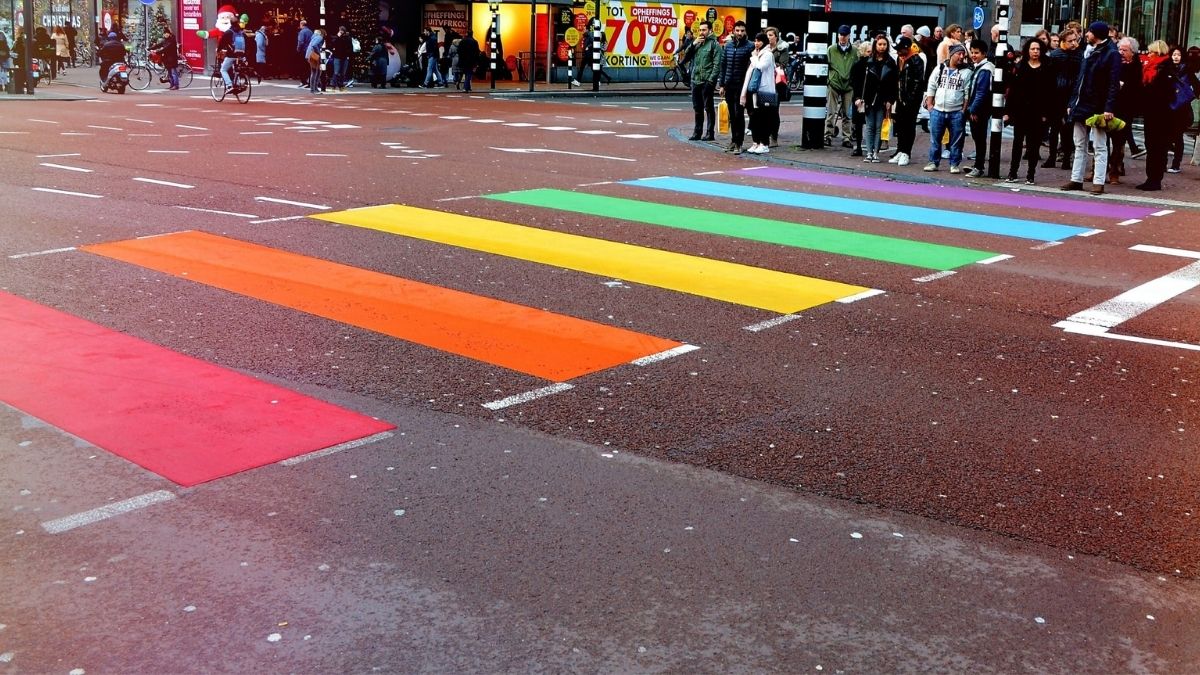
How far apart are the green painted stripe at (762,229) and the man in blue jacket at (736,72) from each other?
606cm

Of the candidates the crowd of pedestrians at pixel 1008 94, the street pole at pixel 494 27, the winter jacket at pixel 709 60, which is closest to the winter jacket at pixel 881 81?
the crowd of pedestrians at pixel 1008 94

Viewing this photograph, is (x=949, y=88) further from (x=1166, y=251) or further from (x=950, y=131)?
(x=1166, y=251)

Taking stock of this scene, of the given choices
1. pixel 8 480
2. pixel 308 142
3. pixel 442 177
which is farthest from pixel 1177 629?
pixel 308 142

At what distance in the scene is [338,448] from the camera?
19.4ft

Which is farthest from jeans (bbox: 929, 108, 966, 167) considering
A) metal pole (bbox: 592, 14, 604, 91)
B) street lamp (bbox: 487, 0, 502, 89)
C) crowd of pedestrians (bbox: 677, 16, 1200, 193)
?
street lamp (bbox: 487, 0, 502, 89)

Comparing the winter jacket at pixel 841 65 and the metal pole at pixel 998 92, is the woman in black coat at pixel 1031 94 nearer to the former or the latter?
the metal pole at pixel 998 92

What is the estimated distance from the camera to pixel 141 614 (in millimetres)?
4227

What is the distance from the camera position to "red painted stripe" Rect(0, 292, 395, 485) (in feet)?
19.2

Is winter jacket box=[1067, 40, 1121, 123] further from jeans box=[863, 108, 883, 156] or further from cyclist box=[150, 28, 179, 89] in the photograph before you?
cyclist box=[150, 28, 179, 89]

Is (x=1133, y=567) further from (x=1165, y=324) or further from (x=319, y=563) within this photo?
(x=1165, y=324)

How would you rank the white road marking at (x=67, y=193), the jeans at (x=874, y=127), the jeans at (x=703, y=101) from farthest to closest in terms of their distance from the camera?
the jeans at (x=703, y=101), the jeans at (x=874, y=127), the white road marking at (x=67, y=193)

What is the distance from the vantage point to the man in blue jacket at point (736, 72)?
20.3 m

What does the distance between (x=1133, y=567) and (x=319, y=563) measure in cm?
298

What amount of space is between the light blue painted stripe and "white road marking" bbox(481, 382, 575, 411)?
7250 mm
